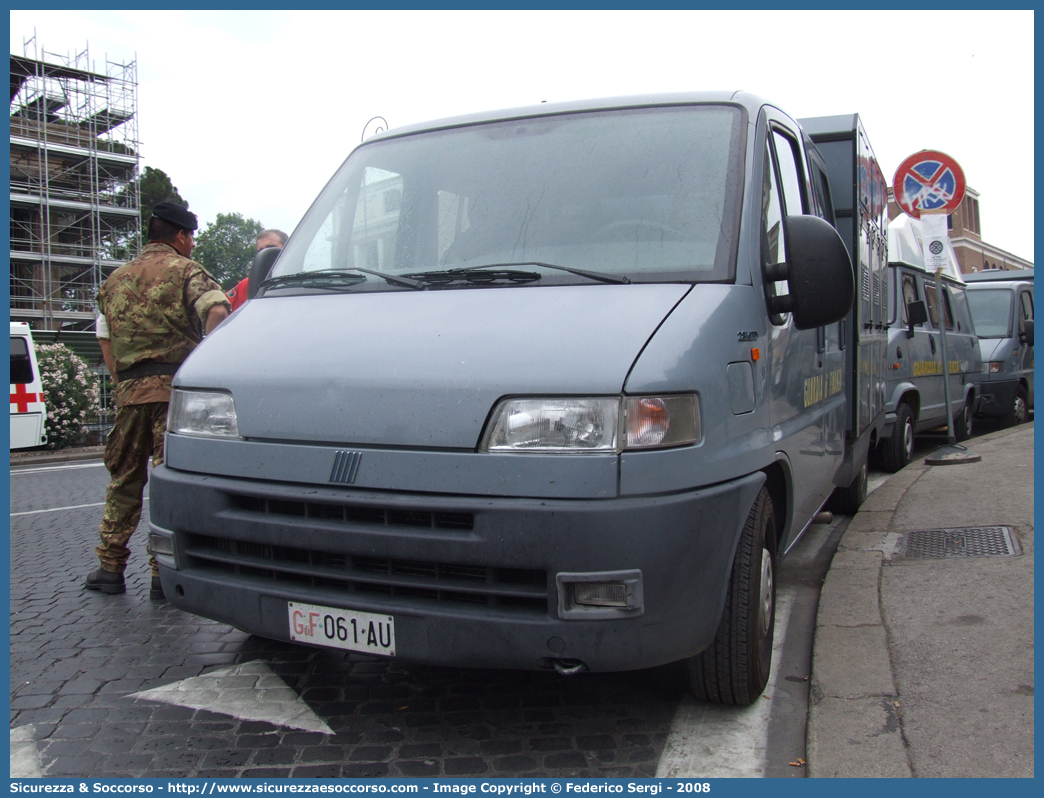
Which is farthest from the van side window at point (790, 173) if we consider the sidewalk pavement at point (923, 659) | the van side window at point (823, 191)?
the sidewalk pavement at point (923, 659)

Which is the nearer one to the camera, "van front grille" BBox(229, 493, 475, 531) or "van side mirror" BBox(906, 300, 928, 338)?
"van front grille" BBox(229, 493, 475, 531)

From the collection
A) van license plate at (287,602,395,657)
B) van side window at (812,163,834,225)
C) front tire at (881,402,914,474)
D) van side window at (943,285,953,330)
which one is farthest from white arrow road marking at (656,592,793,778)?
van side window at (943,285,953,330)

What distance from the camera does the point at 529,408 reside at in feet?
9.01

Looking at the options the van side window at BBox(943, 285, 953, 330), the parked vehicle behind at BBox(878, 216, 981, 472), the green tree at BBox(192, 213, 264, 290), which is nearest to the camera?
the parked vehicle behind at BBox(878, 216, 981, 472)

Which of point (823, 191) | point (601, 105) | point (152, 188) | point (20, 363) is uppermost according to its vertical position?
point (152, 188)

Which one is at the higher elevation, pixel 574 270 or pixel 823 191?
pixel 823 191

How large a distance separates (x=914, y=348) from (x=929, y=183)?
1.64m

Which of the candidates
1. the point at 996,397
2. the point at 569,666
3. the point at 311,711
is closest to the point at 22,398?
the point at 311,711

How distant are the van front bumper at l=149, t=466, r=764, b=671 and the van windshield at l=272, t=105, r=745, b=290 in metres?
0.91

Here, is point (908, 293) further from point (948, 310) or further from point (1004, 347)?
point (1004, 347)

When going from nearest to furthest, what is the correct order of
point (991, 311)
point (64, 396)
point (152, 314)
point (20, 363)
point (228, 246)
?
point (152, 314)
point (991, 311)
point (20, 363)
point (64, 396)
point (228, 246)

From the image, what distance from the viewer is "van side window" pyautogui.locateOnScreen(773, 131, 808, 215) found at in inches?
157

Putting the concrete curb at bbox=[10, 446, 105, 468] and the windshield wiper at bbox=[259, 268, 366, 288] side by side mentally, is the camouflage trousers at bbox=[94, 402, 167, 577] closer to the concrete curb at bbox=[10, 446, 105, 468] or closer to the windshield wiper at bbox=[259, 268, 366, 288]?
the windshield wiper at bbox=[259, 268, 366, 288]

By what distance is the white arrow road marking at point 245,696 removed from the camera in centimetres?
327
